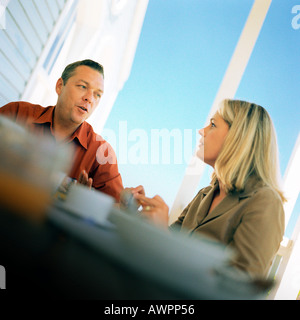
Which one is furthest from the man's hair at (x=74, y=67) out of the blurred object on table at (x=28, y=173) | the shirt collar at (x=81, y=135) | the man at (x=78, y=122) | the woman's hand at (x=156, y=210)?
the blurred object on table at (x=28, y=173)

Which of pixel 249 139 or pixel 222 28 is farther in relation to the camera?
pixel 222 28

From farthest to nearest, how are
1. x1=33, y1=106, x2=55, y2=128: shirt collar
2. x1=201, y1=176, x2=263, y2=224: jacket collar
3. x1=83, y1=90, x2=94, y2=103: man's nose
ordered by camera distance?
x1=83, y1=90, x2=94, y2=103: man's nose < x1=33, y1=106, x2=55, y2=128: shirt collar < x1=201, y1=176, x2=263, y2=224: jacket collar

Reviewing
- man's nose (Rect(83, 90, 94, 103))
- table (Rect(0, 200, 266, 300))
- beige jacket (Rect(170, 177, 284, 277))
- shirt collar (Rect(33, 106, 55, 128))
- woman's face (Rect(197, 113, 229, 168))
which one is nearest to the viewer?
table (Rect(0, 200, 266, 300))

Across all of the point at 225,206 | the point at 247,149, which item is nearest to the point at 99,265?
the point at 225,206

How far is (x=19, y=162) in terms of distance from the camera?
0.33 m

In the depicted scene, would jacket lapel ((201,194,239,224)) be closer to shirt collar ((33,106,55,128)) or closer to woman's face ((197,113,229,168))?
woman's face ((197,113,229,168))

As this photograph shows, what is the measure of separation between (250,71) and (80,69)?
1111 millimetres

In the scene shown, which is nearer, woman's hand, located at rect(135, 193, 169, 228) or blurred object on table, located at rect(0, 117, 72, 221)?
blurred object on table, located at rect(0, 117, 72, 221)

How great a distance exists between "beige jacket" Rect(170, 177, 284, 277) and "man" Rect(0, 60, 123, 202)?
55 centimetres

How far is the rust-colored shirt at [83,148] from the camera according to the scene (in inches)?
46.7

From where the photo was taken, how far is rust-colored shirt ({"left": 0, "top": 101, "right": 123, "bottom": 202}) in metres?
1.19

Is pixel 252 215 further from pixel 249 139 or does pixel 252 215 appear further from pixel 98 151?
pixel 98 151

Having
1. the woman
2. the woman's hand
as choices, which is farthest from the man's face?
the woman's hand
